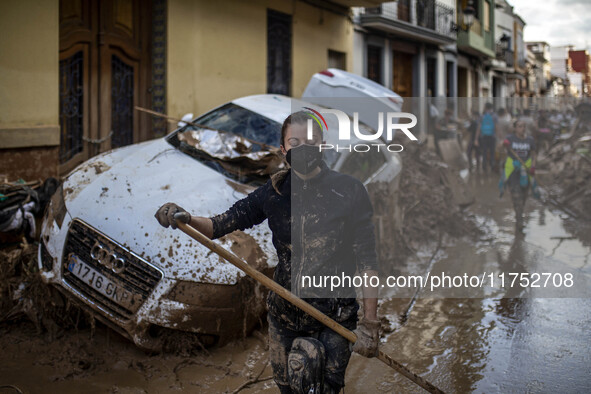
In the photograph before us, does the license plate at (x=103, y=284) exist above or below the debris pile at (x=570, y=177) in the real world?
below

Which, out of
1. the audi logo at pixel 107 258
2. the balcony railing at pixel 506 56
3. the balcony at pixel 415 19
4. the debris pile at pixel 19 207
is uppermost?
the balcony railing at pixel 506 56

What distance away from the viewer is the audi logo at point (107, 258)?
4051mm

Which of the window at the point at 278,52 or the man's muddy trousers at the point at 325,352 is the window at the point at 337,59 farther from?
the man's muddy trousers at the point at 325,352

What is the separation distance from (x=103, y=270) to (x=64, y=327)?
75cm

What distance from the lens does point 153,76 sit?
9789 millimetres

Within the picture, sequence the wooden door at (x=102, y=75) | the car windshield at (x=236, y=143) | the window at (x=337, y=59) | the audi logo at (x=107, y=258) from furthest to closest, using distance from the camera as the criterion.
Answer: the window at (x=337, y=59), the wooden door at (x=102, y=75), the car windshield at (x=236, y=143), the audi logo at (x=107, y=258)

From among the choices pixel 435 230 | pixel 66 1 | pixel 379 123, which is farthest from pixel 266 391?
pixel 66 1

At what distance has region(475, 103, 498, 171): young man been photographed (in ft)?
52.1

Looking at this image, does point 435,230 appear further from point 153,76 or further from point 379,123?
point 153,76

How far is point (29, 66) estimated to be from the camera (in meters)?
7.27

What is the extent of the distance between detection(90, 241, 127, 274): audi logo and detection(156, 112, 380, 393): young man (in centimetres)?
134

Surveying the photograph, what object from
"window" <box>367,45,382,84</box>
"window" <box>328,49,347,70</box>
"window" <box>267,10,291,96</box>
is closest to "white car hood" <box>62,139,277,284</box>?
"window" <box>267,10,291,96</box>

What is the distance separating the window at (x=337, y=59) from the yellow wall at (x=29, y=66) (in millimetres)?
8937

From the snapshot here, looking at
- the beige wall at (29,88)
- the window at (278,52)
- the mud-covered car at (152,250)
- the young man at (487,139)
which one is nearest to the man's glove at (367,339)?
the mud-covered car at (152,250)
